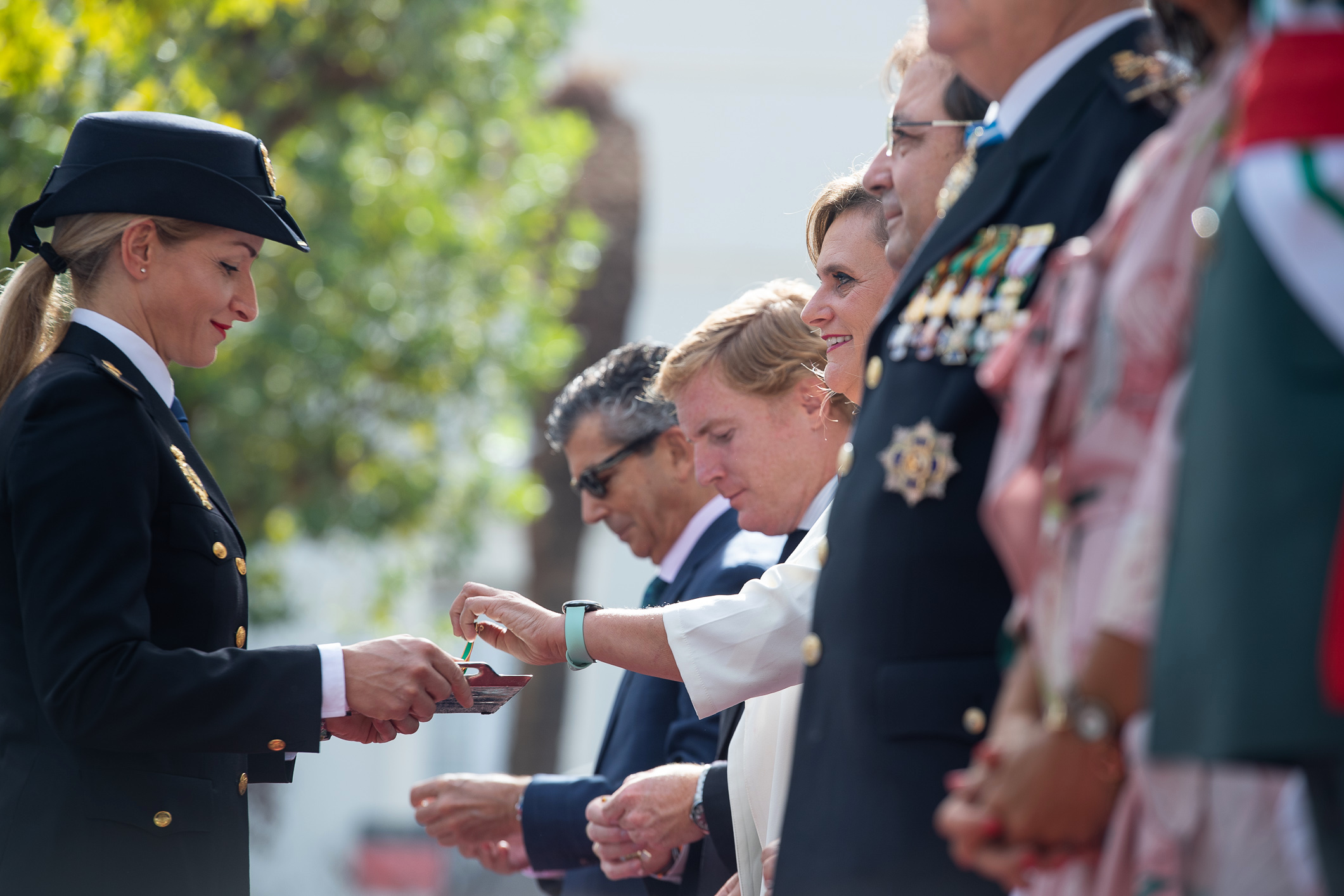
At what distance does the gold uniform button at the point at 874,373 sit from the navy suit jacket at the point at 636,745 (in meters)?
1.73

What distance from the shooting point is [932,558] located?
6.13 feet

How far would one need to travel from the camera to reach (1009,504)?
1.49m

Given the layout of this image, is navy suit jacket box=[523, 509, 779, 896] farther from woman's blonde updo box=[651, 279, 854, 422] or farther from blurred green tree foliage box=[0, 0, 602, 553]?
blurred green tree foliage box=[0, 0, 602, 553]

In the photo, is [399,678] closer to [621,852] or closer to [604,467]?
[621,852]

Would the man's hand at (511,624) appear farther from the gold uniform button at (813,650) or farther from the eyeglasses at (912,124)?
the eyeglasses at (912,124)

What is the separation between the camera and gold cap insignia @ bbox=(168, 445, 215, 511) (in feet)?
9.10

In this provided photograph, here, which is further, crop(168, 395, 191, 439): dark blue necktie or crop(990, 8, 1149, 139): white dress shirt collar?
crop(168, 395, 191, 439): dark blue necktie

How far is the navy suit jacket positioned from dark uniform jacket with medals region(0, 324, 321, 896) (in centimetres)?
129

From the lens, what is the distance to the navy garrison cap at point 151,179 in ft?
9.43

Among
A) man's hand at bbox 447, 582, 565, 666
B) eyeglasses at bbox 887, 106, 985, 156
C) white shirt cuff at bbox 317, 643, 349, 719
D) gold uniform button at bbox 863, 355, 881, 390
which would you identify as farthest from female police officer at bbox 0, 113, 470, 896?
eyeglasses at bbox 887, 106, 985, 156

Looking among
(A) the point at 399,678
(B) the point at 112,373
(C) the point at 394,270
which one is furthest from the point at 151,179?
(C) the point at 394,270

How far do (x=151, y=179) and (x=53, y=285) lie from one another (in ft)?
1.08

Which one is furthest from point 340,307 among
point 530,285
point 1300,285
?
point 1300,285

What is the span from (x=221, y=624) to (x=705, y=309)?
1719 centimetres
